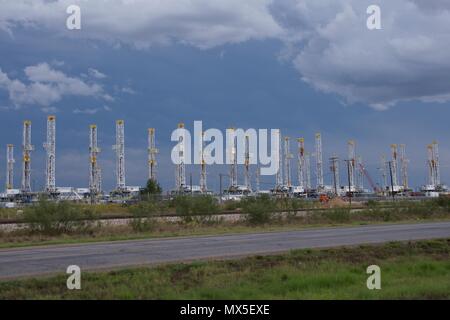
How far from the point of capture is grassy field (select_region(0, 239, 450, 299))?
409 inches

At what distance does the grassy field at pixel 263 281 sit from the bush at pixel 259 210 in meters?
22.8

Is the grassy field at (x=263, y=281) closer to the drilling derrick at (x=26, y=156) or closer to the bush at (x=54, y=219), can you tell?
the bush at (x=54, y=219)

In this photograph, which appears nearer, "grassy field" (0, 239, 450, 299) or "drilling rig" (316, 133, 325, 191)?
"grassy field" (0, 239, 450, 299)

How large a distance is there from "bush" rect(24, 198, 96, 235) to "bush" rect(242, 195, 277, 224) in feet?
37.3

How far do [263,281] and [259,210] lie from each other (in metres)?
27.0

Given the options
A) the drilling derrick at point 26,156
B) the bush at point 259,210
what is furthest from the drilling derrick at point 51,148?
the bush at point 259,210

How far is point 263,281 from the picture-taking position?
11.8 m

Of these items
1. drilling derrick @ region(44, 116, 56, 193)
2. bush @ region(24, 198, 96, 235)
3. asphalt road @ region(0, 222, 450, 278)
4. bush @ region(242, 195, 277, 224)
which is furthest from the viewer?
drilling derrick @ region(44, 116, 56, 193)

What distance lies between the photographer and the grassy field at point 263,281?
409 inches

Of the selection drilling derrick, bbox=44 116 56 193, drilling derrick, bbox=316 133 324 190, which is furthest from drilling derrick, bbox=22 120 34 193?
drilling derrick, bbox=316 133 324 190

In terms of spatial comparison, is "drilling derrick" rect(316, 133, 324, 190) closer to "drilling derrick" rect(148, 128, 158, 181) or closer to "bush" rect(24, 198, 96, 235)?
"drilling derrick" rect(148, 128, 158, 181)

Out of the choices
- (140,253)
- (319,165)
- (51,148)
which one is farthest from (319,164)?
(140,253)
